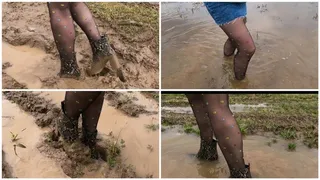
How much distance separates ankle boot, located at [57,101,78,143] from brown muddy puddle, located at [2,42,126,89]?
0.13 m

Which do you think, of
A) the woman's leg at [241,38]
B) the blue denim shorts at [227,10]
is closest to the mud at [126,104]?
the woman's leg at [241,38]

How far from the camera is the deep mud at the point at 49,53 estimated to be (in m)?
1.84

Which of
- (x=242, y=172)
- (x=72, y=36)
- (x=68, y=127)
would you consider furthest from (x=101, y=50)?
(x=242, y=172)

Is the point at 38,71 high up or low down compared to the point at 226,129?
up

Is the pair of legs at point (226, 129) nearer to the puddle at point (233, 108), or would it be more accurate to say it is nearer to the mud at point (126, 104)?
the mud at point (126, 104)

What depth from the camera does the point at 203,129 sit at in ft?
5.77

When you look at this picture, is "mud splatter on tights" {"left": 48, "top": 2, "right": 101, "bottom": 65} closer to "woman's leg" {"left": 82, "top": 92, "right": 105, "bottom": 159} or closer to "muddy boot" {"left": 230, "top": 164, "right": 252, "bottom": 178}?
"woman's leg" {"left": 82, "top": 92, "right": 105, "bottom": 159}

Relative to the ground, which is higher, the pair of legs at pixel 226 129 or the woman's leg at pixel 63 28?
the woman's leg at pixel 63 28

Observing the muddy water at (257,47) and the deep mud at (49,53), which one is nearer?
the deep mud at (49,53)

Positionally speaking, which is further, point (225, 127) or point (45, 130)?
point (45, 130)

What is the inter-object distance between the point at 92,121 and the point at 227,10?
832 mm

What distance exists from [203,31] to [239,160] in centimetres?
137

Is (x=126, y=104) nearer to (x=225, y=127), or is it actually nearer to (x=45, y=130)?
(x=45, y=130)

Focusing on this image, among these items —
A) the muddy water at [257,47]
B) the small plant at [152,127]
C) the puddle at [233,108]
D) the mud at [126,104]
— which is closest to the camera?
the muddy water at [257,47]
